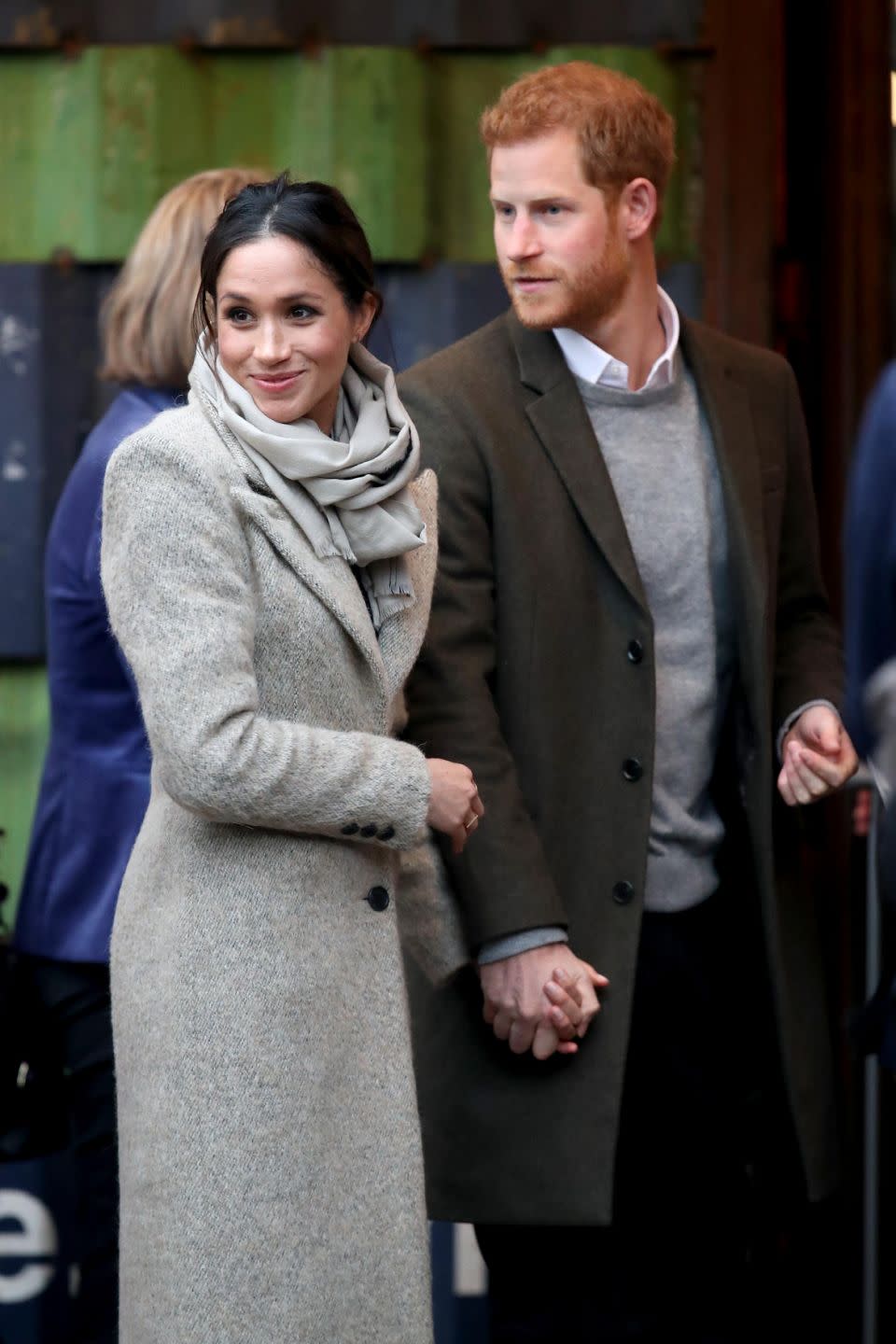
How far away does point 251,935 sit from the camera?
8.59ft

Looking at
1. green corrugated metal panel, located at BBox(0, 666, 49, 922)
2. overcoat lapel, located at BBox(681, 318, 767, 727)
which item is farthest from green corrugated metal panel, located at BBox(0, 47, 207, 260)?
overcoat lapel, located at BBox(681, 318, 767, 727)

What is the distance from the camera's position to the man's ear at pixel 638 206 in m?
3.30

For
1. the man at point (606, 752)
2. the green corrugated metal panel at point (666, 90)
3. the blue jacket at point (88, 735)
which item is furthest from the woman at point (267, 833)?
the green corrugated metal panel at point (666, 90)

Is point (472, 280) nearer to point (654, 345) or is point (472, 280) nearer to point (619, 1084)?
point (654, 345)

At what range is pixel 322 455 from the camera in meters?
2.62

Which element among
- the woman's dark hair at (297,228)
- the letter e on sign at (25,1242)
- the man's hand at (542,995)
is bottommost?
the letter e on sign at (25,1242)

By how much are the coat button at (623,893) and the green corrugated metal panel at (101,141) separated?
5.72ft

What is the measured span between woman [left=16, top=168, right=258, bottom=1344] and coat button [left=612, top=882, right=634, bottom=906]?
0.81m

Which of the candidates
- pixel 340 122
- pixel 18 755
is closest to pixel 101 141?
pixel 340 122

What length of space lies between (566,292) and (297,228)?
2.28 feet

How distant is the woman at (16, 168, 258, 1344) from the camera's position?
347cm

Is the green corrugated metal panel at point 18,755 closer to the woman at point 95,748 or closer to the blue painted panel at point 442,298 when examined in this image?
the woman at point 95,748

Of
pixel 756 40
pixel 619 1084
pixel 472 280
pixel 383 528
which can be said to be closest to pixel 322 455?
pixel 383 528

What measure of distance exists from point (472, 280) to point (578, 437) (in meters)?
1.05
